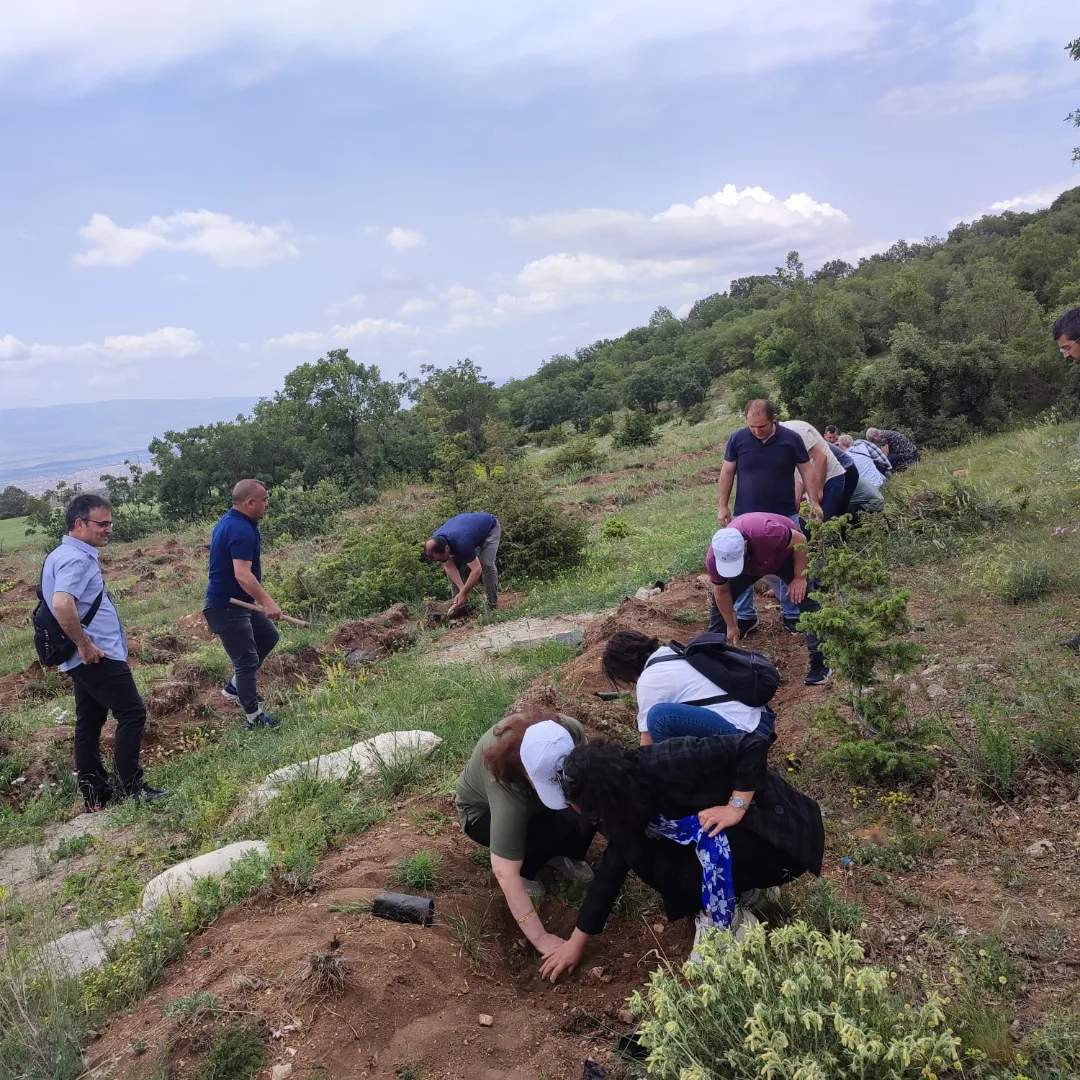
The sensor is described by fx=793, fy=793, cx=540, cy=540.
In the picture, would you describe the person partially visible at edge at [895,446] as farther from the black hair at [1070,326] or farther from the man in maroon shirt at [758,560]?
the black hair at [1070,326]

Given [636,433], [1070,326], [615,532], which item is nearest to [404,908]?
[1070,326]

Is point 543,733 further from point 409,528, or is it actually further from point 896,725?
point 409,528

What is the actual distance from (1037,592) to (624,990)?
4.25 metres

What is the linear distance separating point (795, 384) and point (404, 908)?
1968 cm

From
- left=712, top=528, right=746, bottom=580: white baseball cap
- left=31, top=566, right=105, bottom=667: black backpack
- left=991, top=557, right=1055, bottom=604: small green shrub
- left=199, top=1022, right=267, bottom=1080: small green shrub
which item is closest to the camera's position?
left=199, top=1022, right=267, bottom=1080: small green shrub

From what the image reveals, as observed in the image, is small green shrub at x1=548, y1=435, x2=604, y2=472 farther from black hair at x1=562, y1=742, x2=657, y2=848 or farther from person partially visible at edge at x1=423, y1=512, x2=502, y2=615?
black hair at x1=562, y1=742, x2=657, y2=848

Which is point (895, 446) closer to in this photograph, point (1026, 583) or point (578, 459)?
point (1026, 583)

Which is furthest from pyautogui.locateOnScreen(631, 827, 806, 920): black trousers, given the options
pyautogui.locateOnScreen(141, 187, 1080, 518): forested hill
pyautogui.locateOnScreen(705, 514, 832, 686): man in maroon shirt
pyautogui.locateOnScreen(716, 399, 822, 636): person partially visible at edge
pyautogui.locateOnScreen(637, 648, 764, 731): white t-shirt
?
pyautogui.locateOnScreen(141, 187, 1080, 518): forested hill

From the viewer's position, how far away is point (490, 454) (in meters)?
13.4

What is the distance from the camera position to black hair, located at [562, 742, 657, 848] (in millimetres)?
2529

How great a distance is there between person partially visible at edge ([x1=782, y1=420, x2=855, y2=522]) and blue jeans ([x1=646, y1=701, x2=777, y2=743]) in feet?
8.68

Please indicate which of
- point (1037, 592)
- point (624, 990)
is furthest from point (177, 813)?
point (1037, 592)

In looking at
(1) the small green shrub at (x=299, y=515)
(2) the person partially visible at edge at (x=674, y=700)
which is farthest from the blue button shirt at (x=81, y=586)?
(1) the small green shrub at (x=299, y=515)

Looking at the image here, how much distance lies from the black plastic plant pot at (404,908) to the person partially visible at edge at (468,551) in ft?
15.9
